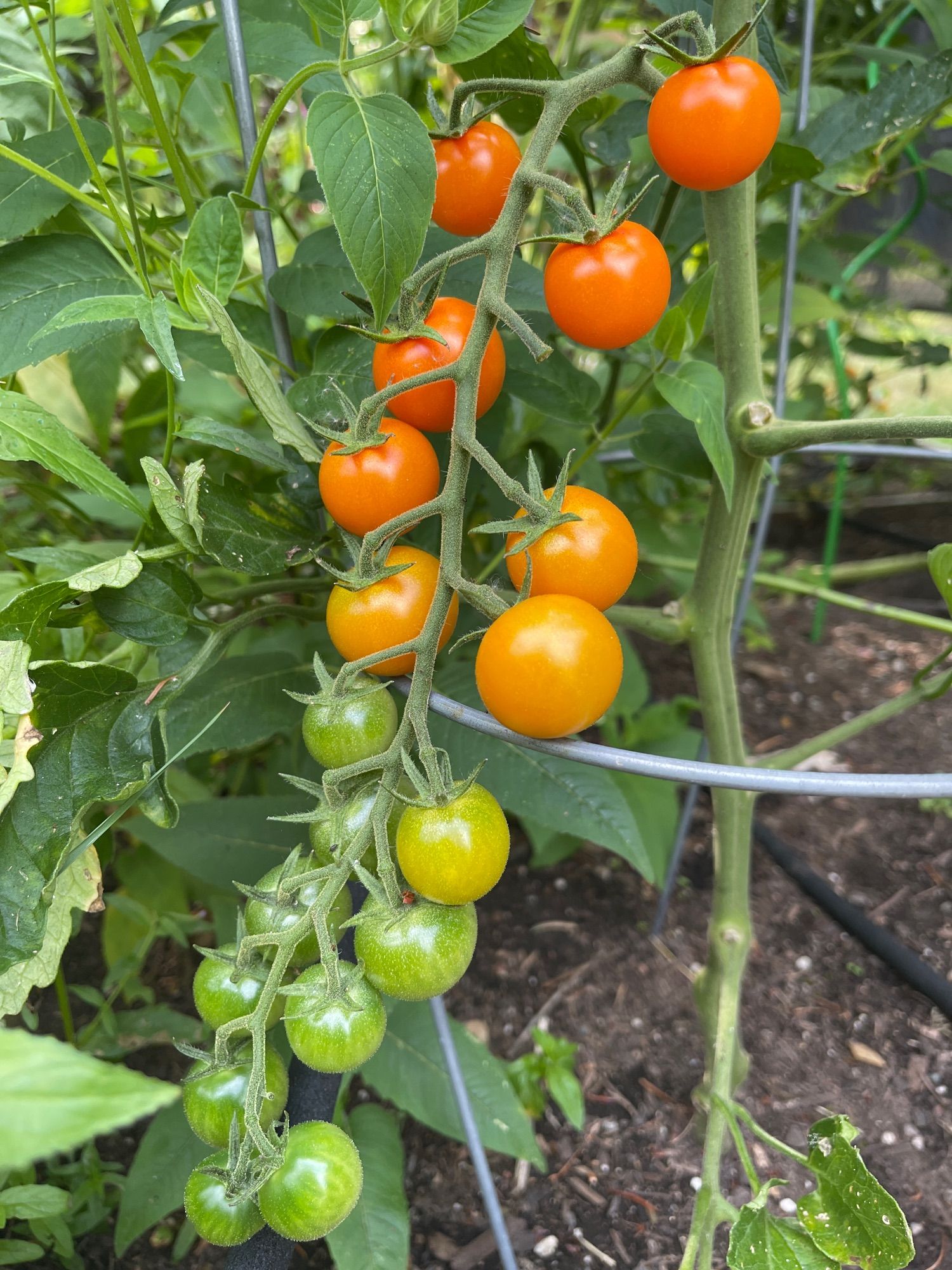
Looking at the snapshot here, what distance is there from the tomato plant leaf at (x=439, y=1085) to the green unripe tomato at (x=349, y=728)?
38cm

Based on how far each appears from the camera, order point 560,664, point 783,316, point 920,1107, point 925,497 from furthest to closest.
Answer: point 925,497, point 920,1107, point 783,316, point 560,664

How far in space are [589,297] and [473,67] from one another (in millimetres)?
271

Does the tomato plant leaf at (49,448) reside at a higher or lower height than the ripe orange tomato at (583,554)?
higher

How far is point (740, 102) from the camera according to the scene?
46 centimetres

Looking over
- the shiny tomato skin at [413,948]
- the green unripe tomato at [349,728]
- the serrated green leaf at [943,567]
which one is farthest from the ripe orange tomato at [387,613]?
the serrated green leaf at [943,567]

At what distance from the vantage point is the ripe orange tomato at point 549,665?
1.32 feet

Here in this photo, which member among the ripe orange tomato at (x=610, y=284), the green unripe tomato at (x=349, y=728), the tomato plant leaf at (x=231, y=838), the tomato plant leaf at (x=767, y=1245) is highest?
the ripe orange tomato at (x=610, y=284)

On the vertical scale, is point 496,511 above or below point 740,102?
below

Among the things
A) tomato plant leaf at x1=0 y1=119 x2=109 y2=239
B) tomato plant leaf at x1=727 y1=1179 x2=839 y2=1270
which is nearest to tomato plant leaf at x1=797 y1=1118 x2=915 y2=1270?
tomato plant leaf at x1=727 y1=1179 x2=839 y2=1270

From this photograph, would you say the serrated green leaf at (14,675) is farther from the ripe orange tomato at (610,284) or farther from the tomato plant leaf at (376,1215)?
the tomato plant leaf at (376,1215)

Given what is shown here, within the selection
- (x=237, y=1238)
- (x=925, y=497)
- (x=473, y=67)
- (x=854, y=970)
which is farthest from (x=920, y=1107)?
(x=925, y=497)

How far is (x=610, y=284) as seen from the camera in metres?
0.46

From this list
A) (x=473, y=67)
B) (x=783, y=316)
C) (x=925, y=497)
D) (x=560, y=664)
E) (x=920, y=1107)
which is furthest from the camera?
(x=925, y=497)

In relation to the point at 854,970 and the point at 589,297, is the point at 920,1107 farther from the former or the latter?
the point at 589,297
